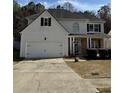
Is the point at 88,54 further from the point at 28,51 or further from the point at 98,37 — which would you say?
the point at 28,51

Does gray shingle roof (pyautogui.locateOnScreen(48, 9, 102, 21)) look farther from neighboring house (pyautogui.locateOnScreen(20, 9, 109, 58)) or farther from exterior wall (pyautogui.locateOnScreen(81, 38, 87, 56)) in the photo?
exterior wall (pyautogui.locateOnScreen(81, 38, 87, 56))

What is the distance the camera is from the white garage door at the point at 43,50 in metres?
28.9

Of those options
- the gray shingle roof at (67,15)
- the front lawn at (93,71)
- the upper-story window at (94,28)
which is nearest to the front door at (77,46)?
the upper-story window at (94,28)

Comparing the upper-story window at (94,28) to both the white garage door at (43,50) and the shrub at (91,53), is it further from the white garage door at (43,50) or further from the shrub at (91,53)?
the shrub at (91,53)

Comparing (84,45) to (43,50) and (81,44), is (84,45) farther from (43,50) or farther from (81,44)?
(43,50)

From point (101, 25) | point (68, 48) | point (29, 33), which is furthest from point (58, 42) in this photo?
point (101, 25)

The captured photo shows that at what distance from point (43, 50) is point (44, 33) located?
6.69 feet

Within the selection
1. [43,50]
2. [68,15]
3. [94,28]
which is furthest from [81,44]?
[43,50]

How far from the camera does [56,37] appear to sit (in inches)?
1177

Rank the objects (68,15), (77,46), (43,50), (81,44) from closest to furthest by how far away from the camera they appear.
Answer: (43,50), (77,46), (81,44), (68,15)

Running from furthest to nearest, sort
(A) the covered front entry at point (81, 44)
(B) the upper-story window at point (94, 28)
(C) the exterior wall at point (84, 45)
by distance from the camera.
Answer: (B) the upper-story window at point (94, 28)
(C) the exterior wall at point (84, 45)
(A) the covered front entry at point (81, 44)

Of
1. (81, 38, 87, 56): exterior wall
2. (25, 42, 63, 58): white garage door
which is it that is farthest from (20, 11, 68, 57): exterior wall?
(81, 38, 87, 56): exterior wall

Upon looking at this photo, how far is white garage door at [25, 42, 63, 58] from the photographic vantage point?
28922mm
